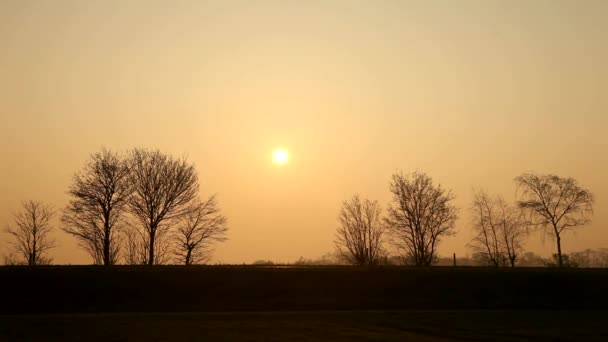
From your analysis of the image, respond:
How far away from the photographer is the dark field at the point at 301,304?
3016 cm

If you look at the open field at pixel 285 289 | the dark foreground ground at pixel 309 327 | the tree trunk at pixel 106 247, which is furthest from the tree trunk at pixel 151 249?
the dark foreground ground at pixel 309 327

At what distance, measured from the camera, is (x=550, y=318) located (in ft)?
125

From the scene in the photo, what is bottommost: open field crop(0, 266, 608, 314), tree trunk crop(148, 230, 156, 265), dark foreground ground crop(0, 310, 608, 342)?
dark foreground ground crop(0, 310, 608, 342)

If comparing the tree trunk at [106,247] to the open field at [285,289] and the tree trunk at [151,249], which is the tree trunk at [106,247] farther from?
the open field at [285,289]

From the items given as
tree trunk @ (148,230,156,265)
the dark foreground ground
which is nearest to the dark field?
the dark foreground ground

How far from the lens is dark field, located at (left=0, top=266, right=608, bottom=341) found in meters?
30.2

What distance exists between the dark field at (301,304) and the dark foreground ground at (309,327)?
0.06 meters

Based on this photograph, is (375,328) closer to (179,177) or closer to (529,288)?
(529,288)

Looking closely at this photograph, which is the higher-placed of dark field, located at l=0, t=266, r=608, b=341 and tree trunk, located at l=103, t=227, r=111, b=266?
tree trunk, located at l=103, t=227, r=111, b=266

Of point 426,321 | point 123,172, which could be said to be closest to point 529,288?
point 426,321

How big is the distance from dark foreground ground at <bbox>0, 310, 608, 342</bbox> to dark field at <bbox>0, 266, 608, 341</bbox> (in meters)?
0.06

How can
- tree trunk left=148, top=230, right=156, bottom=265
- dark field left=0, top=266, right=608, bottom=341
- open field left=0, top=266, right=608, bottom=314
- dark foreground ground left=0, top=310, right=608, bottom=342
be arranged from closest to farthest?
dark foreground ground left=0, top=310, right=608, bottom=342, dark field left=0, top=266, right=608, bottom=341, open field left=0, top=266, right=608, bottom=314, tree trunk left=148, top=230, right=156, bottom=265

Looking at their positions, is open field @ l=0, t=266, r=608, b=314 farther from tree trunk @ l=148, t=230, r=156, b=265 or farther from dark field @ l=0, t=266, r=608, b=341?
tree trunk @ l=148, t=230, r=156, b=265

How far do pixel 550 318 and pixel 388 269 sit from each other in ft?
55.1
